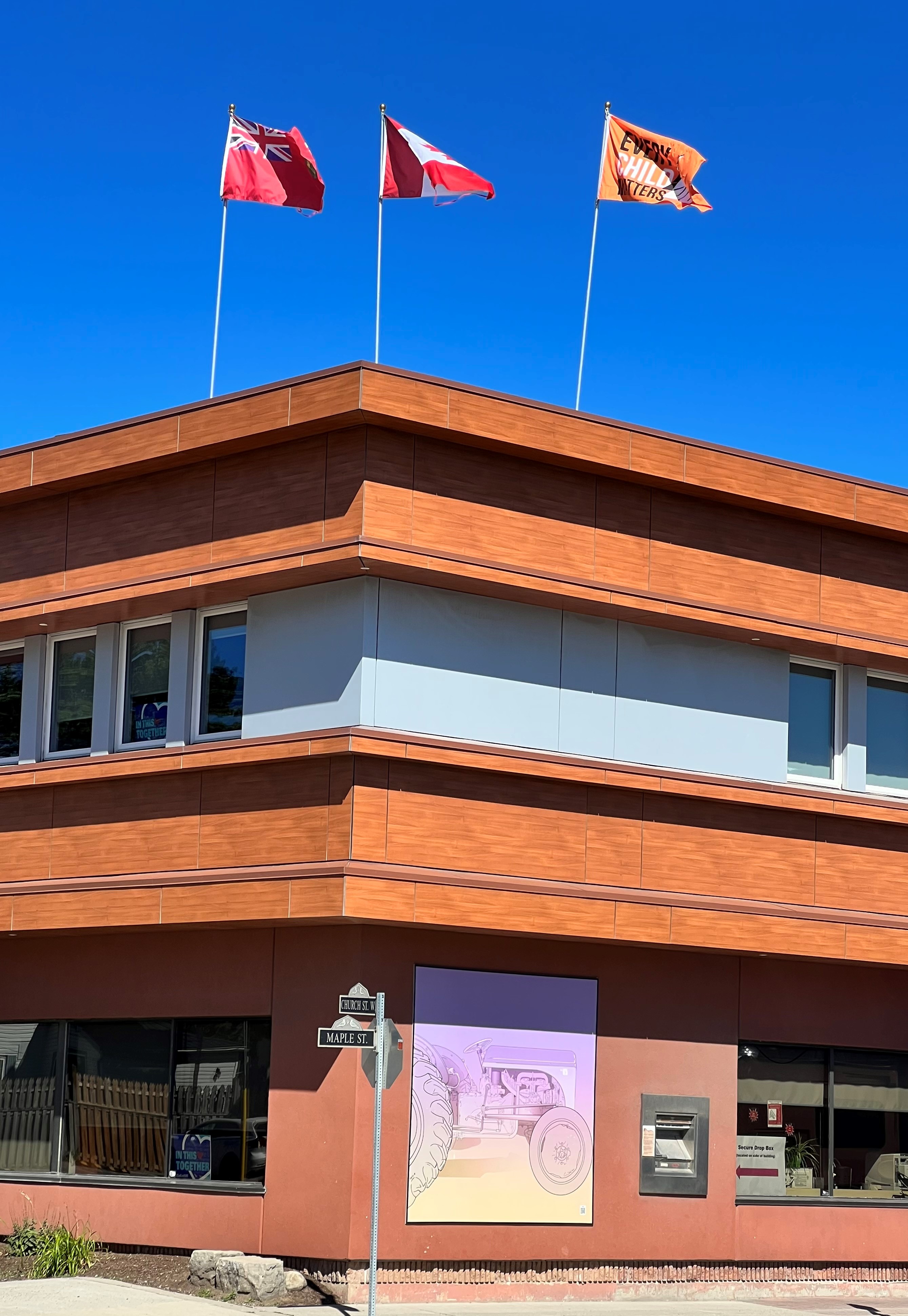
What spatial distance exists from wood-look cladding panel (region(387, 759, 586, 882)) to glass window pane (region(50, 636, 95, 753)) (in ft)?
15.7

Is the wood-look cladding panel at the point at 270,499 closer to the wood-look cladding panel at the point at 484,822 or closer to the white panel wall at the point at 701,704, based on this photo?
the wood-look cladding panel at the point at 484,822

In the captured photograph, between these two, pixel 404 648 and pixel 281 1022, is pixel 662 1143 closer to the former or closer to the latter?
pixel 281 1022

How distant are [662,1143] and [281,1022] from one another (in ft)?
16.1

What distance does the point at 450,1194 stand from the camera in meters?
18.9

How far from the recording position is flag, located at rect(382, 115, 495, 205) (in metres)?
20.8

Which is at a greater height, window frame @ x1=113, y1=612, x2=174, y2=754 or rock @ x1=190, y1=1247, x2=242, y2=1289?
window frame @ x1=113, y1=612, x2=174, y2=754

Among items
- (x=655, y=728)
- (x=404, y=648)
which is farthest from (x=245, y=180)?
(x=655, y=728)

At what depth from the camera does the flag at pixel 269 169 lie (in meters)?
21.1

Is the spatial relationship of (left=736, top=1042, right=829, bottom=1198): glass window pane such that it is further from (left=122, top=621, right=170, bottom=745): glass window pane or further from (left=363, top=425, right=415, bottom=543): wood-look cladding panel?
(left=122, top=621, right=170, bottom=745): glass window pane

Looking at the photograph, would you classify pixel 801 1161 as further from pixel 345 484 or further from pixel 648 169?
pixel 648 169

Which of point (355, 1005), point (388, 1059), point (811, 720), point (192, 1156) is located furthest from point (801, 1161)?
point (355, 1005)

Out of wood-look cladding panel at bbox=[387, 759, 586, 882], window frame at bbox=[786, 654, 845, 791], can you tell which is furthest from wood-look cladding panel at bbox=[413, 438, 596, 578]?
window frame at bbox=[786, 654, 845, 791]

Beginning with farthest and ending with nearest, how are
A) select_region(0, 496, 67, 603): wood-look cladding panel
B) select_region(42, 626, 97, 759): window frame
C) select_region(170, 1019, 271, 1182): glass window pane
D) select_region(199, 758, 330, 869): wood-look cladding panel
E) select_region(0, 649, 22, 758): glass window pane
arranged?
select_region(0, 649, 22, 758): glass window pane < select_region(0, 496, 67, 603): wood-look cladding panel < select_region(42, 626, 97, 759): window frame < select_region(170, 1019, 271, 1182): glass window pane < select_region(199, 758, 330, 869): wood-look cladding panel

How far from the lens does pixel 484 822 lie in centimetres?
1925
